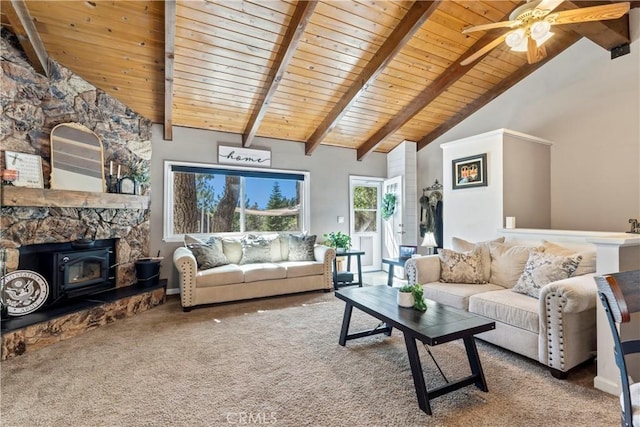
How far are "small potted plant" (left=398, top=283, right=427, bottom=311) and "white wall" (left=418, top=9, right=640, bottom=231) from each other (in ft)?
9.52

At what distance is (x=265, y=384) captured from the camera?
2127mm

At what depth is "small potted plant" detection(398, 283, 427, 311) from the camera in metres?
2.32

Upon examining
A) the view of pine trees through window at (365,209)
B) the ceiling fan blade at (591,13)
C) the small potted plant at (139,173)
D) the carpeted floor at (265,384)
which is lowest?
the carpeted floor at (265,384)

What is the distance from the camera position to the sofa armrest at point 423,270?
10.8 feet

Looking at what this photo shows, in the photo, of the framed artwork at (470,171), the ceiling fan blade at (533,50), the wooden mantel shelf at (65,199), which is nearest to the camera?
the ceiling fan blade at (533,50)

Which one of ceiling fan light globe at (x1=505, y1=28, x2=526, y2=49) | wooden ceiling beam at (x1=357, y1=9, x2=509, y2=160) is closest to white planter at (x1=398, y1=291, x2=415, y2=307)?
ceiling fan light globe at (x1=505, y1=28, x2=526, y2=49)

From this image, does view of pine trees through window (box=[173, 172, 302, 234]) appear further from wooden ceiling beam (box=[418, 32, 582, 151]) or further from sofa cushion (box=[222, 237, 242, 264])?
wooden ceiling beam (box=[418, 32, 582, 151])

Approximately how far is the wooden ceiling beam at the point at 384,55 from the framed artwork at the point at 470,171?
185 cm

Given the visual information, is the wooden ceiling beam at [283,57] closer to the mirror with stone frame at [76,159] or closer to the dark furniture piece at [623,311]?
the mirror with stone frame at [76,159]

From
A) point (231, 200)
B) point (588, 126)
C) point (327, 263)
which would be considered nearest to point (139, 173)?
point (231, 200)

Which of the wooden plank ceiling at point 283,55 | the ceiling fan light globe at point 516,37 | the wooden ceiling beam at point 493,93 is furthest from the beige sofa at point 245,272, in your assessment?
the ceiling fan light globe at point 516,37

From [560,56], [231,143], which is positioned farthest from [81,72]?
[560,56]

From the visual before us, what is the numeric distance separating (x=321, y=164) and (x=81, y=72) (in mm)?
3689

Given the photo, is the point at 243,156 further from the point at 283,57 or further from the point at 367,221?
the point at 367,221
